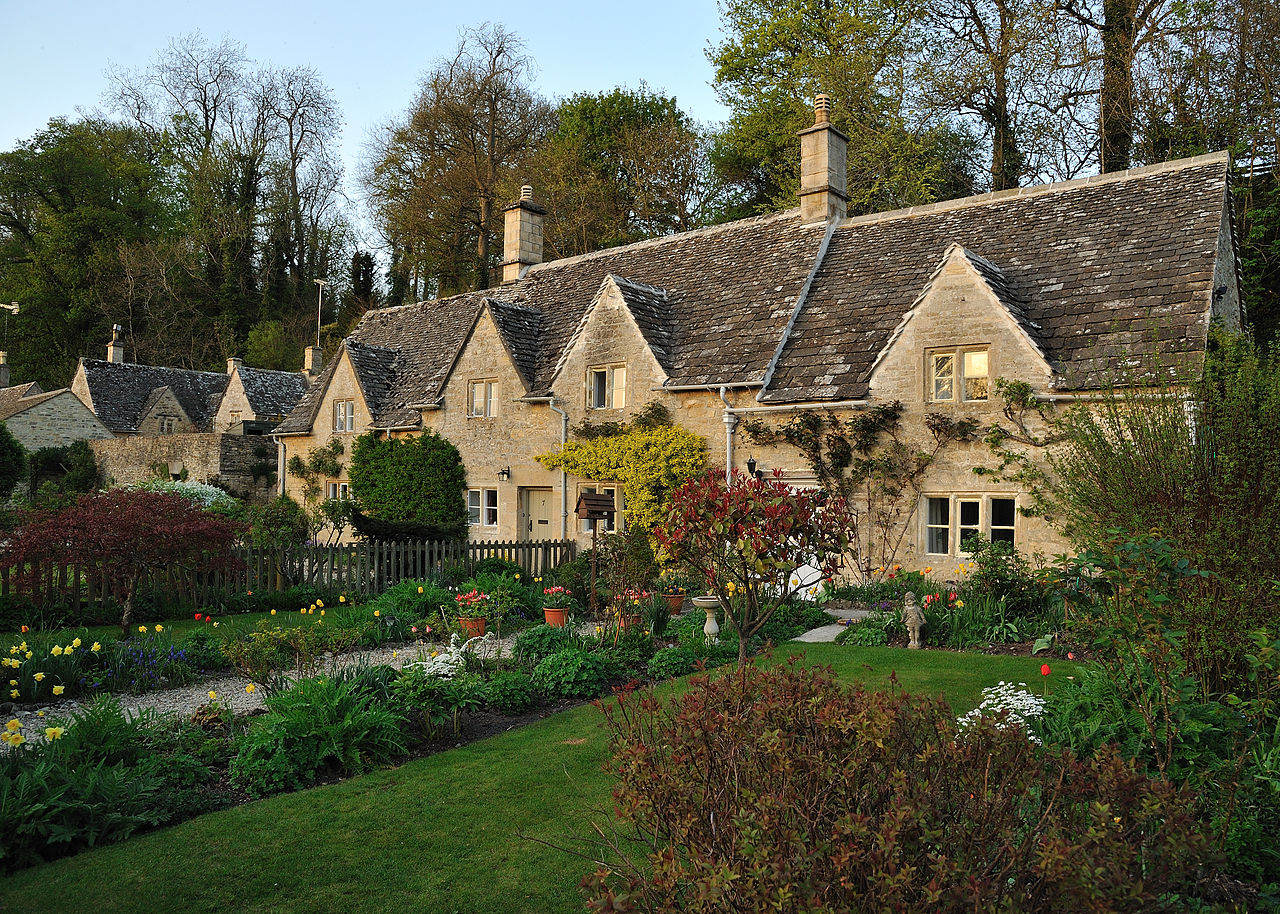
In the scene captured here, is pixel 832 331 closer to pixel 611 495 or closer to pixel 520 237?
pixel 611 495

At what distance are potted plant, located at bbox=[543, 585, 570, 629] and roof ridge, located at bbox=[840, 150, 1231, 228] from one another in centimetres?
1259

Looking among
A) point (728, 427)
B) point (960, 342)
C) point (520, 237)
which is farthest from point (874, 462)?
point (520, 237)

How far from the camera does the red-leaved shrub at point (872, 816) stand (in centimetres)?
285

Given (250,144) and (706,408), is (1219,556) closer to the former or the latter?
(706,408)

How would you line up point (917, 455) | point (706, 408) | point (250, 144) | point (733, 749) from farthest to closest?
point (250, 144)
point (706, 408)
point (917, 455)
point (733, 749)

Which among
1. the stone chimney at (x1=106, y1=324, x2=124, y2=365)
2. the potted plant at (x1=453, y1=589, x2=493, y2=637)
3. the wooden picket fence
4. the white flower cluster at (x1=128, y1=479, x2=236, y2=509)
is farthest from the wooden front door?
the stone chimney at (x1=106, y1=324, x2=124, y2=365)

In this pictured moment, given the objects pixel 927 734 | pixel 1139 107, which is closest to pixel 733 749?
pixel 927 734

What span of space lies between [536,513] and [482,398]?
12.2ft

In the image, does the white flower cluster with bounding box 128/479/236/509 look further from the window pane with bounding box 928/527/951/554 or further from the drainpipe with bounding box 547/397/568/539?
the window pane with bounding box 928/527/951/554

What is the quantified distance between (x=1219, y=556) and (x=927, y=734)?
420 cm

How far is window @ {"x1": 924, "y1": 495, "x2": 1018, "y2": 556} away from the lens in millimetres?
15852

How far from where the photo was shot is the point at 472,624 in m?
12.7

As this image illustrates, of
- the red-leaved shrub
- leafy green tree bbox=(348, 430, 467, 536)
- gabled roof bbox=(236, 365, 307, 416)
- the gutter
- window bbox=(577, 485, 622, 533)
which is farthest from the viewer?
gabled roof bbox=(236, 365, 307, 416)

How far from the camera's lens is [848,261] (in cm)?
2052
